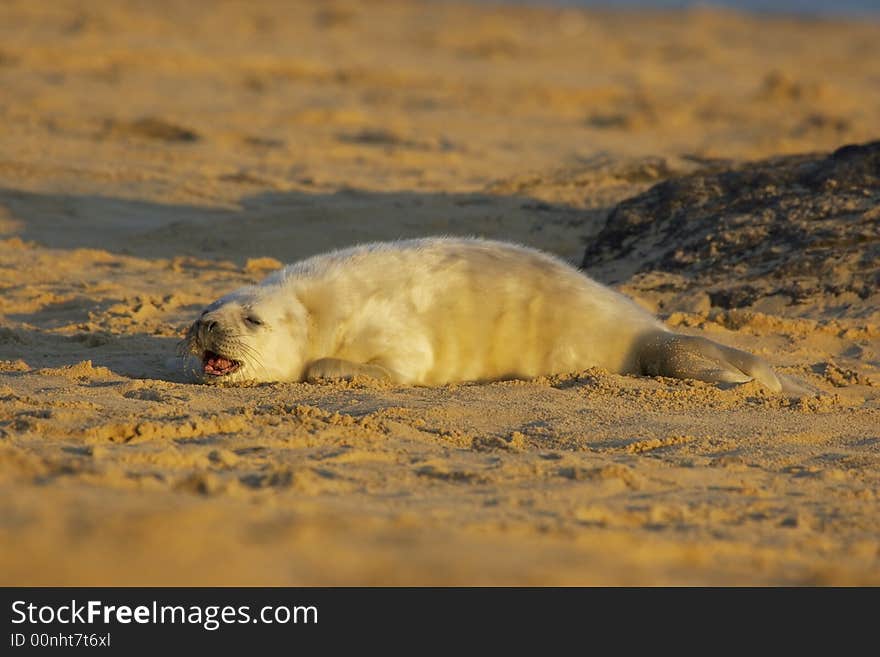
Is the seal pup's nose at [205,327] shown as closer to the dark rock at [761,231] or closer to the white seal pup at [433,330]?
the white seal pup at [433,330]

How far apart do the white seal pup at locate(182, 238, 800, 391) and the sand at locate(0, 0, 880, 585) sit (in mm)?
180

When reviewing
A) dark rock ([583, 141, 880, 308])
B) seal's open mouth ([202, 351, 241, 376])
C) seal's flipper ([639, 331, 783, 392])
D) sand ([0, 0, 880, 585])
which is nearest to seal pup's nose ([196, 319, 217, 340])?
seal's open mouth ([202, 351, 241, 376])

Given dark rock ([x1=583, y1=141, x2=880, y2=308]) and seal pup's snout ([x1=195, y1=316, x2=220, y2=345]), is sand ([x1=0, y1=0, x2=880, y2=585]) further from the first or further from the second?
seal pup's snout ([x1=195, y1=316, x2=220, y2=345])

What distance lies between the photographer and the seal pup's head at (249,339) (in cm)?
579

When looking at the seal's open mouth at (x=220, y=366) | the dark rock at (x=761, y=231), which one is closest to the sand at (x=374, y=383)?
the dark rock at (x=761, y=231)

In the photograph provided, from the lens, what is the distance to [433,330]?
235 inches

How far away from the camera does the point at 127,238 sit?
404 inches

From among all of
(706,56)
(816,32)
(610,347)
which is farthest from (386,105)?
(816,32)

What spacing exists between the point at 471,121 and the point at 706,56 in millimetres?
15086

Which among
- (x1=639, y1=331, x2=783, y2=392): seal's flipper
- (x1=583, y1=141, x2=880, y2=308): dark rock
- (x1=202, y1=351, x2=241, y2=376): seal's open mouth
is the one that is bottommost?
(x1=639, y1=331, x2=783, y2=392): seal's flipper

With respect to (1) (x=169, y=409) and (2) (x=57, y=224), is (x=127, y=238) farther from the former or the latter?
(1) (x=169, y=409)

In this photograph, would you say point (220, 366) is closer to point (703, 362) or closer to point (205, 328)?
point (205, 328)

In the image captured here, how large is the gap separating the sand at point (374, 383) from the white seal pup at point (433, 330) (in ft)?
0.59

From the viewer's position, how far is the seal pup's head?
5.79 m
